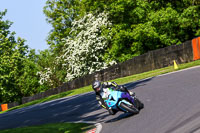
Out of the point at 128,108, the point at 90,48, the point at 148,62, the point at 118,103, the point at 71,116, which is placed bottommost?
the point at 71,116

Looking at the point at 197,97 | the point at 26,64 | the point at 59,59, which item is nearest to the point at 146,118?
the point at 197,97

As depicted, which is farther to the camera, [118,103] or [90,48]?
[90,48]

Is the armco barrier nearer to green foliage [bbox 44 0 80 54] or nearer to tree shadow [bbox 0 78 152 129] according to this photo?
tree shadow [bbox 0 78 152 129]

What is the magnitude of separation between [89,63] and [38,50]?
1128 inches

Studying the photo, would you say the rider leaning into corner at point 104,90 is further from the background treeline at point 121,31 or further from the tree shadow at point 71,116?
the background treeline at point 121,31

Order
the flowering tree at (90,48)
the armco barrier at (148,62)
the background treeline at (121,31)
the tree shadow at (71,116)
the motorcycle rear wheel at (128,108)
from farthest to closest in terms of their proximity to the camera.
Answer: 1. the flowering tree at (90,48)
2. the background treeline at (121,31)
3. the armco barrier at (148,62)
4. the tree shadow at (71,116)
5. the motorcycle rear wheel at (128,108)

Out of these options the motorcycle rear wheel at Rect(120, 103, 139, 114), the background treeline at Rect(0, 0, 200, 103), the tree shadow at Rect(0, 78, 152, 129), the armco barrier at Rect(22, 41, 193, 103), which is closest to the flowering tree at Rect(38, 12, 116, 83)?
the background treeline at Rect(0, 0, 200, 103)

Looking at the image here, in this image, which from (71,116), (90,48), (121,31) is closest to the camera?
(71,116)

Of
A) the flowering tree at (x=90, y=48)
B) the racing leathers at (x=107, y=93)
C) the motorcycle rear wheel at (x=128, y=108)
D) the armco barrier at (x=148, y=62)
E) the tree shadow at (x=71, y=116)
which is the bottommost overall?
the tree shadow at (x=71, y=116)

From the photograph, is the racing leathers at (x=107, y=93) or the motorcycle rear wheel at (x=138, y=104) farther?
the motorcycle rear wheel at (x=138, y=104)

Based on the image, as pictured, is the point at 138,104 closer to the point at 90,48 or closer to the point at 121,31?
the point at 121,31

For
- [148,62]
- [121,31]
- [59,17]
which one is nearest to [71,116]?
[148,62]

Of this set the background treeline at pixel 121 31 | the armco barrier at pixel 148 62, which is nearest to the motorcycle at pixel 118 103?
the armco barrier at pixel 148 62

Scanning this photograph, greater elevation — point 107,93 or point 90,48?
point 90,48
